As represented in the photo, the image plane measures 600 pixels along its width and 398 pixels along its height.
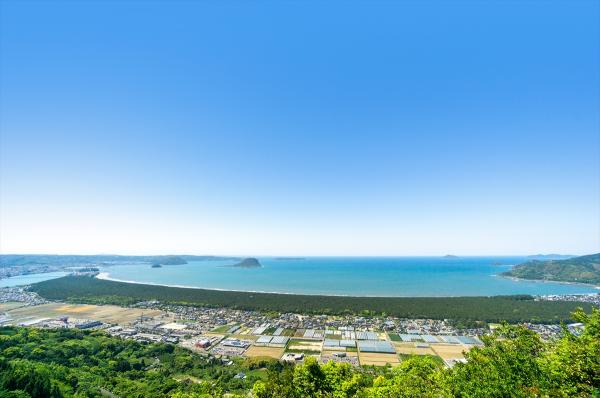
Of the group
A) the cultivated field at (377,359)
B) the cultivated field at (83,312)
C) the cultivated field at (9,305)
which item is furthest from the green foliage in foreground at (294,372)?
the cultivated field at (9,305)

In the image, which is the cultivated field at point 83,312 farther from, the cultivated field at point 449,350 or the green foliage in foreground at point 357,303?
the cultivated field at point 449,350

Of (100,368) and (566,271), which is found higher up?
(566,271)

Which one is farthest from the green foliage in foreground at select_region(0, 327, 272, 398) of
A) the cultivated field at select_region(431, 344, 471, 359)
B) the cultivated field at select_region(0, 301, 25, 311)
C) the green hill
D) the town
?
the green hill

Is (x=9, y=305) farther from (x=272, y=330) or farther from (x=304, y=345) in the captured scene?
(x=304, y=345)

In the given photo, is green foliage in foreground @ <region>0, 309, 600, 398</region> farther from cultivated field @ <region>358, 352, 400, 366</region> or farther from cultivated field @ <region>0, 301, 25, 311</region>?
cultivated field @ <region>0, 301, 25, 311</region>

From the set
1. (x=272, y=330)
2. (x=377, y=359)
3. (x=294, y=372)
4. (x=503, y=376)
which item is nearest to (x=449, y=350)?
(x=377, y=359)

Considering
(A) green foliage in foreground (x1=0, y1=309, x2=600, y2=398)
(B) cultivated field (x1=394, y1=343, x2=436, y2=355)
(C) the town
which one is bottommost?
(C) the town
